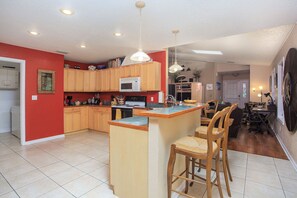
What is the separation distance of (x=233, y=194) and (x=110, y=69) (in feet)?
14.6

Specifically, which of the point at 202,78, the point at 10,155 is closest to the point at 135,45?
the point at 10,155

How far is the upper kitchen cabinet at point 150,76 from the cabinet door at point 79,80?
230cm

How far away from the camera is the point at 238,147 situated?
365cm

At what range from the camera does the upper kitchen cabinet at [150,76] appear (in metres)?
4.05

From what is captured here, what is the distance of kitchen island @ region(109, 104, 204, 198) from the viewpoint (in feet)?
5.14

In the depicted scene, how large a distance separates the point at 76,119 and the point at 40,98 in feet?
3.99

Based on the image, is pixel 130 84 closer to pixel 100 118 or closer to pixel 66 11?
pixel 100 118

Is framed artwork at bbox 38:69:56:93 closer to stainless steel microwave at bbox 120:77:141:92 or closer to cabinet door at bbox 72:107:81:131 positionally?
cabinet door at bbox 72:107:81:131

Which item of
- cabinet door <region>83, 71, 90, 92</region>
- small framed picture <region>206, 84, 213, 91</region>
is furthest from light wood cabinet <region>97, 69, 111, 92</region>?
small framed picture <region>206, 84, 213, 91</region>

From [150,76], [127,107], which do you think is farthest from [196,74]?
[127,107]

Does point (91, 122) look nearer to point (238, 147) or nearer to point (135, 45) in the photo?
point (135, 45)

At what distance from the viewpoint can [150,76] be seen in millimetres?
4117

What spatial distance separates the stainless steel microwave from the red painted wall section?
181 cm

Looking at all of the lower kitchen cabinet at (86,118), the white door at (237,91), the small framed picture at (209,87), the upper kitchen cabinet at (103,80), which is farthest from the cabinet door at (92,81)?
the white door at (237,91)
